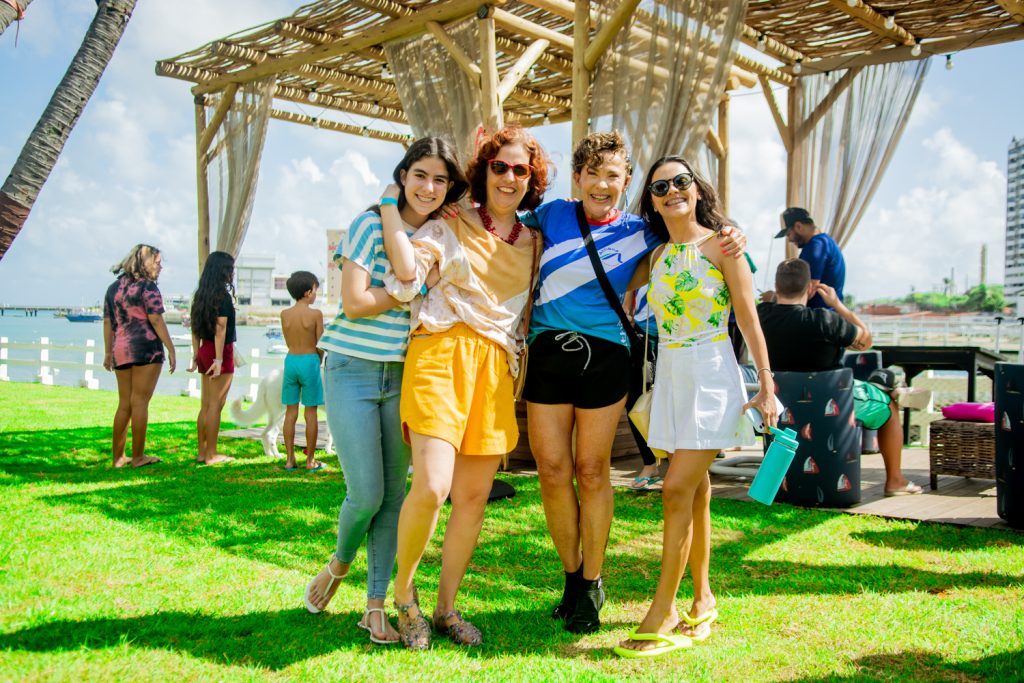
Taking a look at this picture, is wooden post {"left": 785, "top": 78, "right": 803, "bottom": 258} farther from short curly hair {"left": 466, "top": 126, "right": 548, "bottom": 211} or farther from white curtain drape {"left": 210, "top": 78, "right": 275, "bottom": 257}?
short curly hair {"left": 466, "top": 126, "right": 548, "bottom": 211}

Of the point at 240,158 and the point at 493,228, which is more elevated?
the point at 240,158

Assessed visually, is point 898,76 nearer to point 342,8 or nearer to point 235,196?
point 342,8

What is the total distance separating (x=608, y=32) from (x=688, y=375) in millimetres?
4229

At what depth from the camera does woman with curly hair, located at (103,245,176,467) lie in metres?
6.28

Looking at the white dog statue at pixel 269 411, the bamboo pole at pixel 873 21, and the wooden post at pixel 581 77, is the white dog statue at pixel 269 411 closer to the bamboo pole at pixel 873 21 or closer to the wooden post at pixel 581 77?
the wooden post at pixel 581 77

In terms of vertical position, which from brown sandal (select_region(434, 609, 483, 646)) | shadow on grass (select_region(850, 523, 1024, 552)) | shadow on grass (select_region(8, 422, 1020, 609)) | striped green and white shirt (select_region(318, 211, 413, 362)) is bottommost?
shadow on grass (select_region(8, 422, 1020, 609))

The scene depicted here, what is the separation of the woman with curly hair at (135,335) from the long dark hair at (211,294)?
27 cm

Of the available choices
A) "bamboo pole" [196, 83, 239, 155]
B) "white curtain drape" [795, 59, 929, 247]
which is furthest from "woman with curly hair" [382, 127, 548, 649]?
"bamboo pole" [196, 83, 239, 155]

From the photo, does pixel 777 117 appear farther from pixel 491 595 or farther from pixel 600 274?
pixel 491 595

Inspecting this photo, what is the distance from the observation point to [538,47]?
7.27 meters

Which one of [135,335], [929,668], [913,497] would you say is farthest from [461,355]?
[135,335]

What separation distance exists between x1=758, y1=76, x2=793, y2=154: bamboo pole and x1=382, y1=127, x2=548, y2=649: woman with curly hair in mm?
6833

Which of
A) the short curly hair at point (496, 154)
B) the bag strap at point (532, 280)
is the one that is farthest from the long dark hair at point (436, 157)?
the bag strap at point (532, 280)

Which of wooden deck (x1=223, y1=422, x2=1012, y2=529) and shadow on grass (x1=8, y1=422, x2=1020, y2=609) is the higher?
wooden deck (x1=223, y1=422, x2=1012, y2=529)
